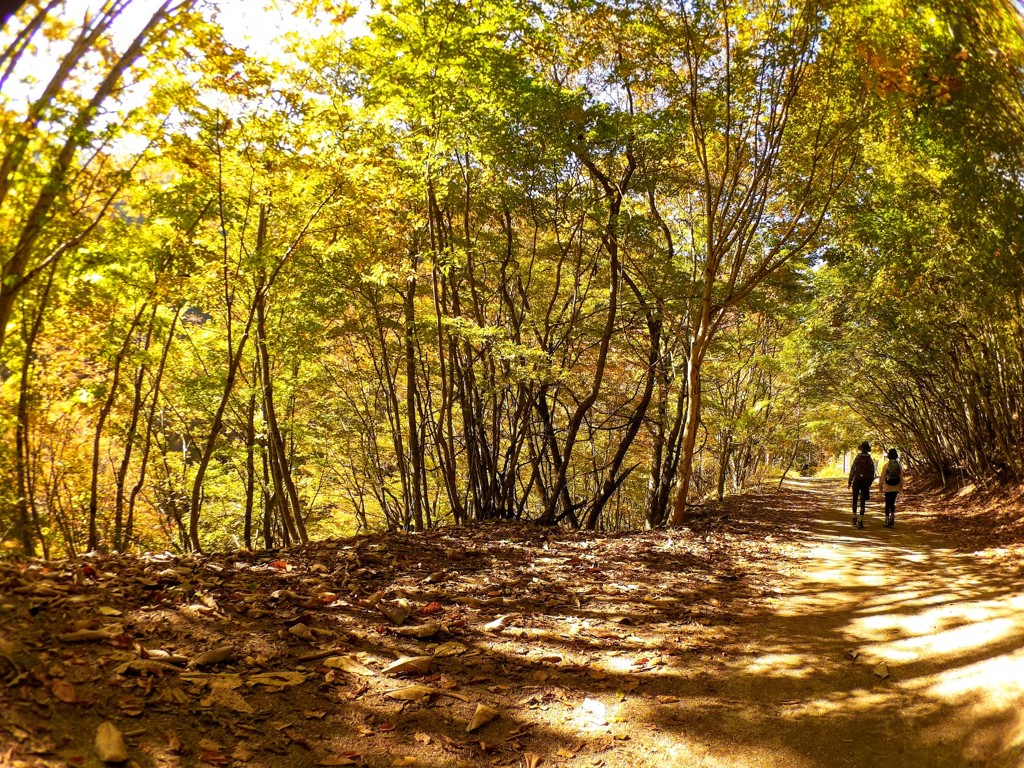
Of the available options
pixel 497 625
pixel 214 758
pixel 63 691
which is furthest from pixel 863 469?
pixel 63 691

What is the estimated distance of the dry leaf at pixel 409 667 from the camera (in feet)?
12.3

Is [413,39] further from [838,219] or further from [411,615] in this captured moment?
[838,219]

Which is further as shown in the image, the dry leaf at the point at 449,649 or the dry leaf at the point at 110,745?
the dry leaf at the point at 449,649

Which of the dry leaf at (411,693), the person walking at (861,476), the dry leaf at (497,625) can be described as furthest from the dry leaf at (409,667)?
the person walking at (861,476)

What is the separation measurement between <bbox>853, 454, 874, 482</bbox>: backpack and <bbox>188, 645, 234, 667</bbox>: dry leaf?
10905mm

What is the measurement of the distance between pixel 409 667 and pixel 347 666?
0.38m

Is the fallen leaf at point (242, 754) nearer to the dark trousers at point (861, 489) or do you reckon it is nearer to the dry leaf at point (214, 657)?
the dry leaf at point (214, 657)

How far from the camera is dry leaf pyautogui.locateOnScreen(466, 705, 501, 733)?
3.30 m

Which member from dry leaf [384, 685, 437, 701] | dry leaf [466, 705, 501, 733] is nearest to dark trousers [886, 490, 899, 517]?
dry leaf [466, 705, 501, 733]

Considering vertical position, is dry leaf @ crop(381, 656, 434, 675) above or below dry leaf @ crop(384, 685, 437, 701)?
above

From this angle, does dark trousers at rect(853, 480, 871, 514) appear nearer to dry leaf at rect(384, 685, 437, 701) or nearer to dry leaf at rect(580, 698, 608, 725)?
dry leaf at rect(580, 698, 608, 725)

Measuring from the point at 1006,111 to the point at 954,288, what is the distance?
27.1ft

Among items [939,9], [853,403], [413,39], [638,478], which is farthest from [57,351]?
[853,403]

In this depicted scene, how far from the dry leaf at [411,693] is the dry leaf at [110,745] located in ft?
4.60
